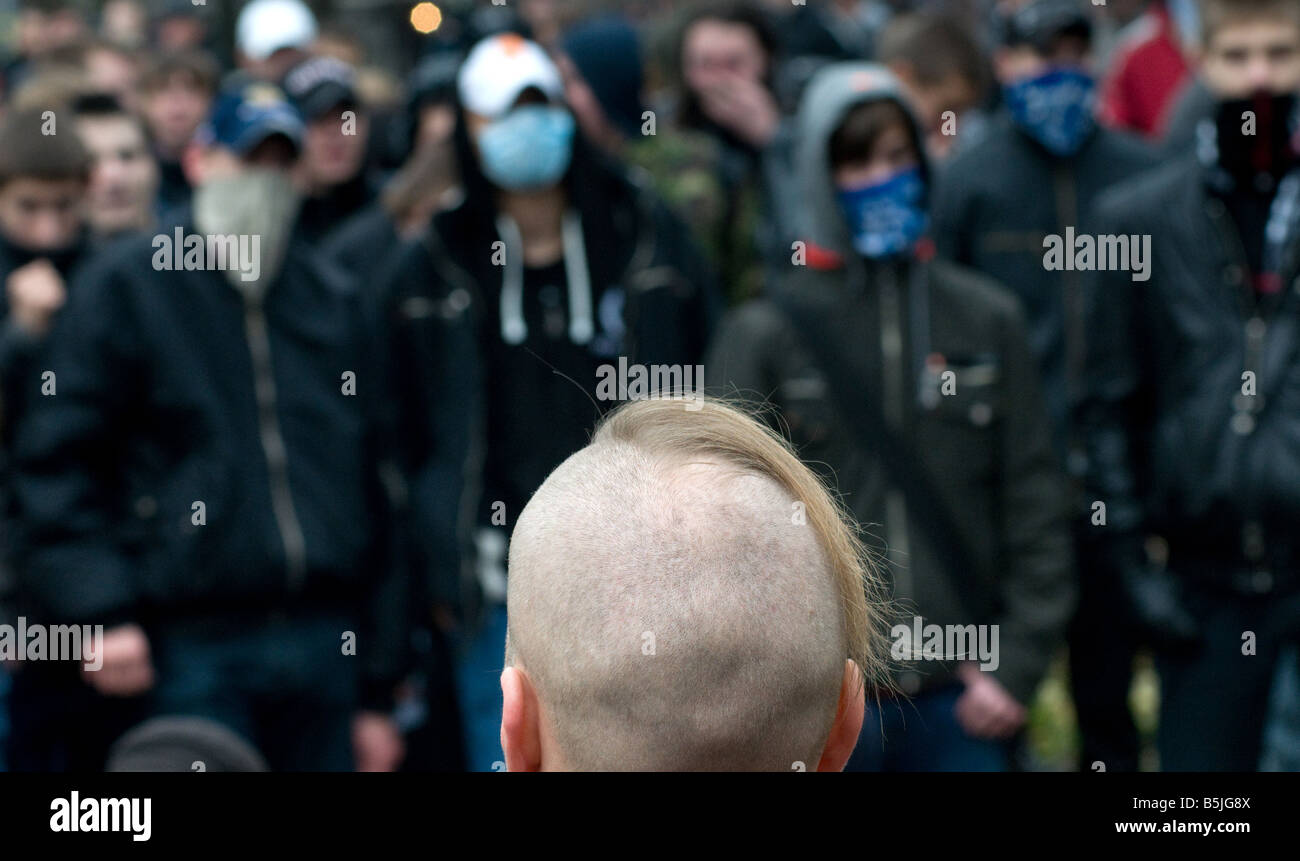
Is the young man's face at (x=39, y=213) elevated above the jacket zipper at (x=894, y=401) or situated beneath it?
elevated above

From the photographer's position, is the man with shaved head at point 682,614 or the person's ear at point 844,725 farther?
the person's ear at point 844,725

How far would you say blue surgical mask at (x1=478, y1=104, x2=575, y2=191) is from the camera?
16.9ft

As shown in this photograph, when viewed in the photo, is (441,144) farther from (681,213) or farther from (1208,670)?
(1208,670)

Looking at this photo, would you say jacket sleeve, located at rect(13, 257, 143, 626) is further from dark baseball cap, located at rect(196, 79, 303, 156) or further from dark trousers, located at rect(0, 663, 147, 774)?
dark baseball cap, located at rect(196, 79, 303, 156)

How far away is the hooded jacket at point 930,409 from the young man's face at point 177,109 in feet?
13.6

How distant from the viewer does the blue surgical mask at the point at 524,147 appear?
514cm

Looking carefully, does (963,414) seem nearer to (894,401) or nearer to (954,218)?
(894,401)

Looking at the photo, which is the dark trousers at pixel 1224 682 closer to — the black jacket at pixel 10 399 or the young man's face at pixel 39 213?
the black jacket at pixel 10 399

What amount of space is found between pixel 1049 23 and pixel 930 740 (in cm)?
280

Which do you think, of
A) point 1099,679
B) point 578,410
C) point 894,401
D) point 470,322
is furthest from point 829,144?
point 1099,679

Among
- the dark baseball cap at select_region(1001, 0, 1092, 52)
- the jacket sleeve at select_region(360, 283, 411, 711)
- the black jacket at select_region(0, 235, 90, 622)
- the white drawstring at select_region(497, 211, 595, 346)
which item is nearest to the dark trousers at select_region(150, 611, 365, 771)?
the jacket sleeve at select_region(360, 283, 411, 711)
